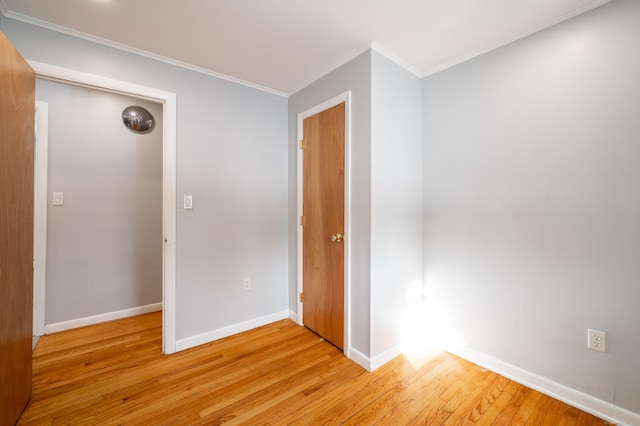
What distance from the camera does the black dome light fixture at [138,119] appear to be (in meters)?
2.86

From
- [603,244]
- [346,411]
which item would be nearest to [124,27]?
[346,411]

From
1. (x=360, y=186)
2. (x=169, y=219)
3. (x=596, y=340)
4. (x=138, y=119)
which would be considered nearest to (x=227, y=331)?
(x=169, y=219)

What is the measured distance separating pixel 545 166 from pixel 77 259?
13.2 feet

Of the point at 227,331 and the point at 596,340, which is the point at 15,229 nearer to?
the point at 227,331

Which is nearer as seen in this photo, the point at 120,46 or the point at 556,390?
the point at 556,390

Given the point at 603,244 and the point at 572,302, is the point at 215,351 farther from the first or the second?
the point at 603,244

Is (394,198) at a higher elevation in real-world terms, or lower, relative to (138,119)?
lower

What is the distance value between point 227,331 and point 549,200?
2702mm

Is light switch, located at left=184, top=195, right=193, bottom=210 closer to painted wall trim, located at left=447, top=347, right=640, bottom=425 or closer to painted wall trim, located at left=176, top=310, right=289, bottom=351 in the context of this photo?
painted wall trim, located at left=176, top=310, right=289, bottom=351

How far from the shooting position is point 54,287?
254cm

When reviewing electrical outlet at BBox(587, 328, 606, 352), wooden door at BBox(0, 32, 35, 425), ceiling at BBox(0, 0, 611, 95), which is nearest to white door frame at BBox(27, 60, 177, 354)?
ceiling at BBox(0, 0, 611, 95)

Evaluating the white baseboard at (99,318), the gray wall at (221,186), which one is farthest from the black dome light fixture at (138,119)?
the white baseboard at (99,318)

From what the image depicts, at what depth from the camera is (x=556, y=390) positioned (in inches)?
66.4

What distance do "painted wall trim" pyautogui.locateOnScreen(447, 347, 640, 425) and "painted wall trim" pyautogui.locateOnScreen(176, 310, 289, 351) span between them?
172 centimetres
